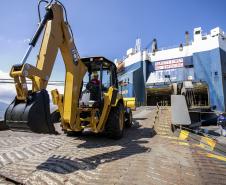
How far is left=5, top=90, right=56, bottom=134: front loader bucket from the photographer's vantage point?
387 centimetres

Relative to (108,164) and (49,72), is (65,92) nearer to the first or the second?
(49,72)

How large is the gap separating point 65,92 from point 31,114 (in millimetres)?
2014

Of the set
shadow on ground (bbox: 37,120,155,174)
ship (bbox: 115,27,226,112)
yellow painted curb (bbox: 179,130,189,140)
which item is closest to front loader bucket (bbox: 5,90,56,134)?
shadow on ground (bbox: 37,120,155,174)

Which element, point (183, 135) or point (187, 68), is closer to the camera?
point (183, 135)

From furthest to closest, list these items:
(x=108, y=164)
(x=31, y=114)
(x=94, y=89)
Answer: (x=94, y=89), (x=108, y=164), (x=31, y=114)

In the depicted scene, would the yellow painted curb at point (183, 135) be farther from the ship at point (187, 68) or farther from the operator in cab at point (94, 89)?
the ship at point (187, 68)

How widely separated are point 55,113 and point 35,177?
3.99 m

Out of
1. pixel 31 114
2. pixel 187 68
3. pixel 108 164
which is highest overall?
pixel 187 68

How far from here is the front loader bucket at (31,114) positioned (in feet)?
12.7

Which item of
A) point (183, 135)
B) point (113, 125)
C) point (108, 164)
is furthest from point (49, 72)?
point (183, 135)

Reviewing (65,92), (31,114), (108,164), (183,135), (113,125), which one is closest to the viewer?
(31,114)

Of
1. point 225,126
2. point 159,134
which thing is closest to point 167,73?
point 225,126

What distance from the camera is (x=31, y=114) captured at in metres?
3.87

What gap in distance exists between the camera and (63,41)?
18.1ft
